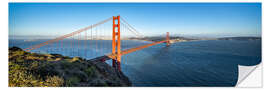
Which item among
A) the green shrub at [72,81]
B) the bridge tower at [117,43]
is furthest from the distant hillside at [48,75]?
the bridge tower at [117,43]

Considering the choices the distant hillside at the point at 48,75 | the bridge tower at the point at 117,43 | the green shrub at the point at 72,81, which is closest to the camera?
the distant hillside at the point at 48,75

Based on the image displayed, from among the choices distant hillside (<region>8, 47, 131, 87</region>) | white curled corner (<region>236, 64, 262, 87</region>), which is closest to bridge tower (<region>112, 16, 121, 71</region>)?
distant hillside (<region>8, 47, 131, 87</region>)

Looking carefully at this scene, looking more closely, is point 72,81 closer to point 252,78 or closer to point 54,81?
point 54,81

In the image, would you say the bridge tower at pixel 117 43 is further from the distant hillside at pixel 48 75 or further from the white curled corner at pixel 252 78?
the white curled corner at pixel 252 78

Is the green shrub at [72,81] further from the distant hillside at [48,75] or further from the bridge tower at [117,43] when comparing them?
the bridge tower at [117,43]

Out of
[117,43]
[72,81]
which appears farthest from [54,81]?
[117,43]

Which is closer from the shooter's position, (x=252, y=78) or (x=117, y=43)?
(x=252, y=78)

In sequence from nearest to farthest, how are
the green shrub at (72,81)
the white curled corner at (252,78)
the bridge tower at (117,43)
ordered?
the green shrub at (72,81)
the white curled corner at (252,78)
the bridge tower at (117,43)

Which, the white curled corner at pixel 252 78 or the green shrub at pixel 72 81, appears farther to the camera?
the white curled corner at pixel 252 78

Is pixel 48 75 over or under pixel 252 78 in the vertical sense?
over
